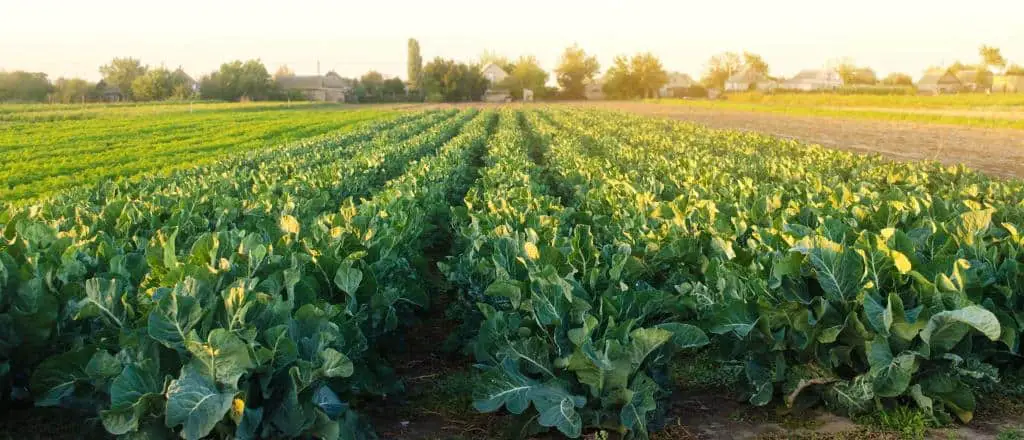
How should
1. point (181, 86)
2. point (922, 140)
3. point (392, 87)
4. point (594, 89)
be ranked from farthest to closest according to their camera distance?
1. point (594, 89)
2. point (392, 87)
3. point (181, 86)
4. point (922, 140)

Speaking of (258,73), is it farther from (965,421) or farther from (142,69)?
(965,421)

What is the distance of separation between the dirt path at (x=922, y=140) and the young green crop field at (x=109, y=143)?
62.4 ft

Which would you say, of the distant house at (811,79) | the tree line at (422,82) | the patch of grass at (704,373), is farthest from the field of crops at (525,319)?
the distant house at (811,79)

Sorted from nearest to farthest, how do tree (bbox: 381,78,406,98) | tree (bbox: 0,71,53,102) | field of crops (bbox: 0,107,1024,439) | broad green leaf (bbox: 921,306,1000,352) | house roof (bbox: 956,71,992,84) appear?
field of crops (bbox: 0,107,1024,439), broad green leaf (bbox: 921,306,1000,352), tree (bbox: 0,71,53,102), tree (bbox: 381,78,406,98), house roof (bbox: 956,71,992,84)

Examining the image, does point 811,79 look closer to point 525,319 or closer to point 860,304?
point 860,304

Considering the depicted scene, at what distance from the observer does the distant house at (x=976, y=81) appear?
9714cm

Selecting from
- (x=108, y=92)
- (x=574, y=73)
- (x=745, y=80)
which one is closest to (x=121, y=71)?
(x=108, y=92)

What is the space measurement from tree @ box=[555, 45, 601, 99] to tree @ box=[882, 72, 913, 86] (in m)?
40.2

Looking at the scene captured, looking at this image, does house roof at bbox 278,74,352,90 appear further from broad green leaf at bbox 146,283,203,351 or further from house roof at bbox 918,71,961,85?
broad green leaf at bbox 146,283,203,351

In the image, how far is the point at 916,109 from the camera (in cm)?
5125

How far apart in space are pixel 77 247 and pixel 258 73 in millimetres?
84545

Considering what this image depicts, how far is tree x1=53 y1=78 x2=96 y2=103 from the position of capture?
69.6 metres

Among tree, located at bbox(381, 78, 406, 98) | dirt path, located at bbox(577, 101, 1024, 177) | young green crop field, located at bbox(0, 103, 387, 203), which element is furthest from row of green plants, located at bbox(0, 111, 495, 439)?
tree, located at bbox(381, 78, 406, 98)

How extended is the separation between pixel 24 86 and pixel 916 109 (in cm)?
7042
